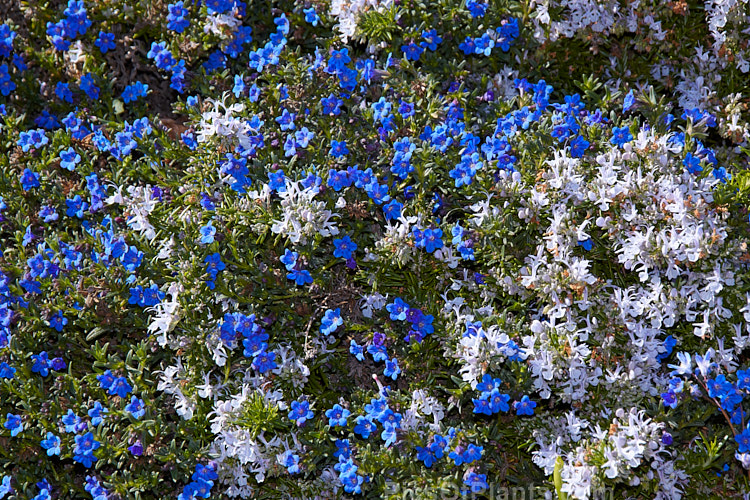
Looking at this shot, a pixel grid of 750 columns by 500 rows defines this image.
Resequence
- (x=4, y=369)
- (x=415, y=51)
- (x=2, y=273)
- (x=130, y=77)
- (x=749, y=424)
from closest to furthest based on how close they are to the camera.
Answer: (x=749, y=424) → (x=4, y=369) → (x=2, y=273) → (x=415, y=51) → (x=130, y=77)

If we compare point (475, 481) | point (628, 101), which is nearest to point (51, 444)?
point (475, 481)

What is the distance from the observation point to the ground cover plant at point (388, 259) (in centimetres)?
418

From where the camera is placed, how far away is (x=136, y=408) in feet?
14.0

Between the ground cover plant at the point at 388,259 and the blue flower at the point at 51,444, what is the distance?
8cm

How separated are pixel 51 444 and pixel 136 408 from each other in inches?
19.0

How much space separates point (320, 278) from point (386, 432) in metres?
1.00

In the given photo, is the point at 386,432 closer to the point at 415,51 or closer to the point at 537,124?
the point at 537,124

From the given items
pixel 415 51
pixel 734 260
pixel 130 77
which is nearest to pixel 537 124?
pixel 415 51

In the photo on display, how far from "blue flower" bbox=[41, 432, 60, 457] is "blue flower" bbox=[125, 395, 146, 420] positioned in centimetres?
41

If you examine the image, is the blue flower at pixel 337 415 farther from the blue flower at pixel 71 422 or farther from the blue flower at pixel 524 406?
the blue flower at pixel 71 422

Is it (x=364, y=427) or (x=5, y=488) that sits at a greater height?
(x=364, y=427)

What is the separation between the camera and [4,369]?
14.4 ft

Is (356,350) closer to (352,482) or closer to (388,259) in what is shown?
(388,259)

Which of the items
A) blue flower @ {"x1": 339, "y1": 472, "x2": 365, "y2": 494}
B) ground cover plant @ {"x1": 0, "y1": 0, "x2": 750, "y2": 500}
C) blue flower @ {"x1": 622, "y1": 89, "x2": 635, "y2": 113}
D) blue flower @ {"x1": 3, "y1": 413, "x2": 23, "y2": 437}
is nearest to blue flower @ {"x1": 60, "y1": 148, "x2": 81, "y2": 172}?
ground cover plant @ {"x1": 0, "y1": 0, "x2": 750, "y2": 500}
